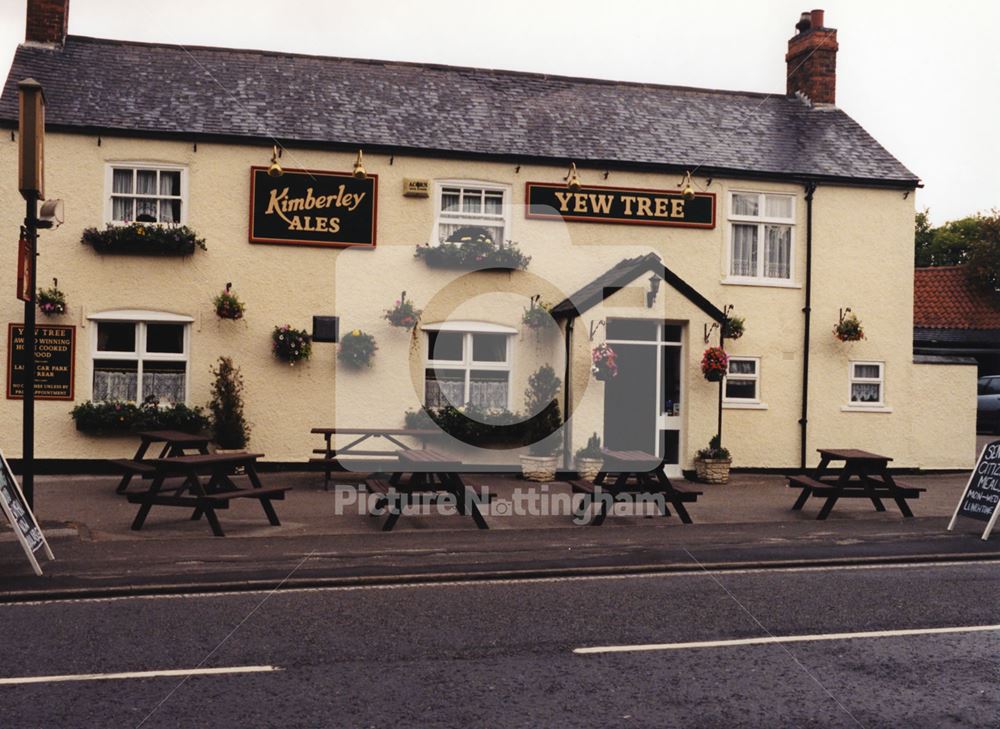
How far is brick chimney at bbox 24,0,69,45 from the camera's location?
1702 cm

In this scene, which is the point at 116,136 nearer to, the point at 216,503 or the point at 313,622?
the point at 216,503

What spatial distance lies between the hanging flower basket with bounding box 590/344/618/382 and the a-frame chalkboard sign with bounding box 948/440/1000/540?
5.89 m

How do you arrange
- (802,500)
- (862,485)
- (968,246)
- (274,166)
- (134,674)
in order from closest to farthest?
(134,674), (862,485), (802,500), (274,166), (968,246)

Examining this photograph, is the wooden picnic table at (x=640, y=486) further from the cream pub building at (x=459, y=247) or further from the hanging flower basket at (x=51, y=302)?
the hanging flower basket at (x=51, y=302)

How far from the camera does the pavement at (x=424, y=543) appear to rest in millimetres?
8383

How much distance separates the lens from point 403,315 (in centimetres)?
1606

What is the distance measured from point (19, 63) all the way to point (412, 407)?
8.79 m

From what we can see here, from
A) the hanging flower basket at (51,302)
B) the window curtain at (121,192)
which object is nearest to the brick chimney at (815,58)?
the window curtain at (121,192)

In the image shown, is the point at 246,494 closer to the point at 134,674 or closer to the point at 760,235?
the point at 134,674

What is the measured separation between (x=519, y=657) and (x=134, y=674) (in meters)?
2.26

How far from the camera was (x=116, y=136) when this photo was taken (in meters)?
15.6

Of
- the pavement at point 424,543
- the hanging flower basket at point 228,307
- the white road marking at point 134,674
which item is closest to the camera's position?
the white road marking at point 134,674

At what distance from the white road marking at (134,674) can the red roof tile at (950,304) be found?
1312 inches

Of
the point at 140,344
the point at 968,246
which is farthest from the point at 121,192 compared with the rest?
the point at 968,246
